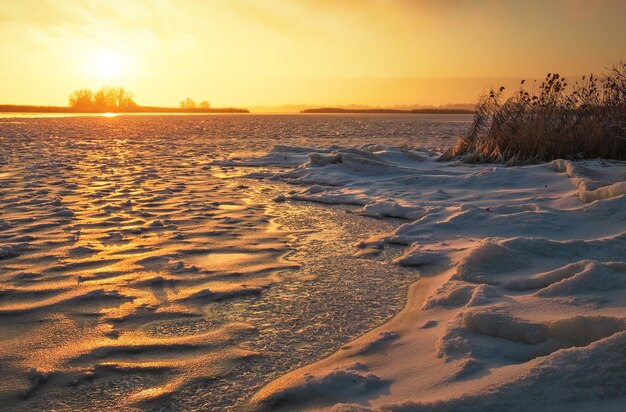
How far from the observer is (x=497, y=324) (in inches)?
99.0

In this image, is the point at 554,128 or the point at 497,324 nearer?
the point at 497,324

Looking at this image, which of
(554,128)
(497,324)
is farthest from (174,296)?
(554,128)

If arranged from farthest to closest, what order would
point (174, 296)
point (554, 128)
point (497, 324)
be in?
1. point (554, 128)
2. point (174, 296)
3. point (497, 324)

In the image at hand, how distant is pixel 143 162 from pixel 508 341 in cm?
1128

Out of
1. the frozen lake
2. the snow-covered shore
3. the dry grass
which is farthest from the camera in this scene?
the dry grass

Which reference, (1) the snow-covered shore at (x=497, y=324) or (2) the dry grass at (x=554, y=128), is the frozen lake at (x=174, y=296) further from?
(2) the dry grass at (x=554, y=128)

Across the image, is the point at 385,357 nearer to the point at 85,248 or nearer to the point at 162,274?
the point at 162,274

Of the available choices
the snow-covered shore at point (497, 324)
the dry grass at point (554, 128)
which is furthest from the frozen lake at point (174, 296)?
the dry grass at point (554, 128)

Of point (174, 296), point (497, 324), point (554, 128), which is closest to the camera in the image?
point (497, 324)

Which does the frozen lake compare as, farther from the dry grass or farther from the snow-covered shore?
the dry grass

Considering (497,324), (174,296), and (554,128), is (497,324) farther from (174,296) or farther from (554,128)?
(554,128)

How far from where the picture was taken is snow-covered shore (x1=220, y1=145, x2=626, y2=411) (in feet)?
6.11

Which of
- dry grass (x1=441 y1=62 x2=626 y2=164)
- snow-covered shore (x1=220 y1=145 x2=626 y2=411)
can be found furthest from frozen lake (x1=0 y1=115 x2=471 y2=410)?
dry grass (x1=441 y1=62 x2=626 y2=164)

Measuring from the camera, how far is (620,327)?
7.09 ft
